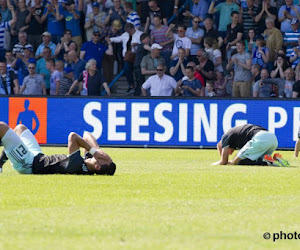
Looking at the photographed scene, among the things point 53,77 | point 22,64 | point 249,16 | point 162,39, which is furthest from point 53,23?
point 249,16

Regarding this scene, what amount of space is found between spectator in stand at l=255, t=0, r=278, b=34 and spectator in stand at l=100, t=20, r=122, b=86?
15.0 feet

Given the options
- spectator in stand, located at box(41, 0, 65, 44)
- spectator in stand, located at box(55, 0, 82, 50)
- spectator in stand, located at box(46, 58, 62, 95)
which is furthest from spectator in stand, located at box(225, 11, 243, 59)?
spectator in stand, located at box(41, 0, 65, 44)

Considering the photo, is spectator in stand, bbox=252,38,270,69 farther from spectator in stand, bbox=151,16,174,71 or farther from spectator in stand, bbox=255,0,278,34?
spectator in stand, bbox=151,16,174,71

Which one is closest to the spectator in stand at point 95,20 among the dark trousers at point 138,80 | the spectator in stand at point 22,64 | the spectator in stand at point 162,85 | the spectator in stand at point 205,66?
the dark trousers at point 138,80

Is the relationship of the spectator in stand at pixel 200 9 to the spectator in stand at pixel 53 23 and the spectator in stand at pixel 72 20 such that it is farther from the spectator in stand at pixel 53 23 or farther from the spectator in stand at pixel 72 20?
the spectator in stand at pixel 53 23

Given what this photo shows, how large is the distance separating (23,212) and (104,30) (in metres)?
19.3

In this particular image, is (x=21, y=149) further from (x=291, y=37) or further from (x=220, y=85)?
(x=291, y=37)

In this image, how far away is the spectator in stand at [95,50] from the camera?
2869cm

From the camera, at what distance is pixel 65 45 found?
95.7ft

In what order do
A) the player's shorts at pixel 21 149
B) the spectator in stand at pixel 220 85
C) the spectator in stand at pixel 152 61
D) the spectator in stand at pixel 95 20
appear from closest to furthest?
1. the player's shorts at pixel 21 149
2. the spectator in stand at pixel 220 85
3. the spectator in stand at pixel 152 61
4. the spectator in stand at pixel 95 20

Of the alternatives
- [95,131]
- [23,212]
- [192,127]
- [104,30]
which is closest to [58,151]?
[95,131]

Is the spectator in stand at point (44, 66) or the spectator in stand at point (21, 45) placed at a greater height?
the spectator in stand at point (21, 45)

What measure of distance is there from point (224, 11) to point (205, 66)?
2027 millimetres

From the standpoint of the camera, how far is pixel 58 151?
2431cm
